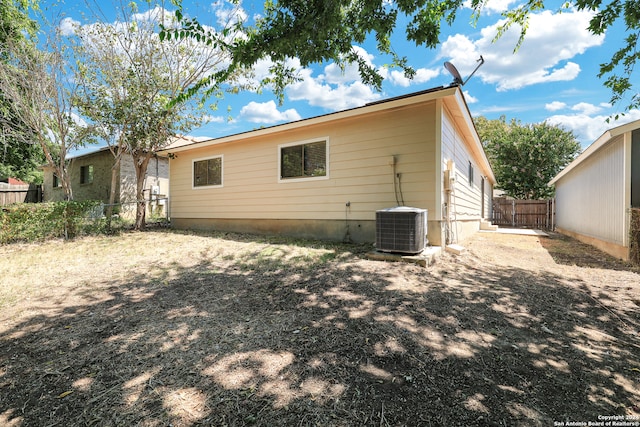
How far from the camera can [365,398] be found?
1.72 meters

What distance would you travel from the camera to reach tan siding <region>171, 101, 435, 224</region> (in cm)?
584

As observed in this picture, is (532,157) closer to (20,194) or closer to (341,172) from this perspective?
(341,172)

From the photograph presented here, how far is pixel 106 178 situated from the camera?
13.3m

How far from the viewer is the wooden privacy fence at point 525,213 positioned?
1686cm

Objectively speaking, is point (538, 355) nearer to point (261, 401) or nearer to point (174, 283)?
point (261, 401)

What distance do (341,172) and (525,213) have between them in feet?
54.2

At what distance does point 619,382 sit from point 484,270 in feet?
9.59

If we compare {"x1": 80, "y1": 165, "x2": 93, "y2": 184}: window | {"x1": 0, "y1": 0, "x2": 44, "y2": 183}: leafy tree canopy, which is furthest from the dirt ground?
{"x1": 80, "y1": 165, "x2": 93, "y2": 184}: window

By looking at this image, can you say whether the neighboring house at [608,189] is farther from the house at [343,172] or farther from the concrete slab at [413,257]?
the concrete slab at [413,257]

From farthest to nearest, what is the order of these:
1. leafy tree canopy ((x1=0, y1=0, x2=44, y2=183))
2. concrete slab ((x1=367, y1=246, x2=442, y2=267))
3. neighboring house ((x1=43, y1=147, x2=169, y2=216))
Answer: neighboring house ((x1=43, y1=147, x2=169, y2=216)), leafy tree canopy ((x1=0, y1=0, x2=44, y2=183)), concrete slab ((x1=367, y1=246, x2=442, y2=267))

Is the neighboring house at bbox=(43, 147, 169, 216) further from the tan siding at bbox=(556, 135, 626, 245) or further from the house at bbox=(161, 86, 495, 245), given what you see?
the tan siding at bbox=(556, 135, 626, 245)

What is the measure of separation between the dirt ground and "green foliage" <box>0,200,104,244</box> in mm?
3060

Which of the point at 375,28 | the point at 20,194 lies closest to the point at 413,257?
the point at 375,28

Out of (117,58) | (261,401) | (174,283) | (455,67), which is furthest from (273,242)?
(117,58)
